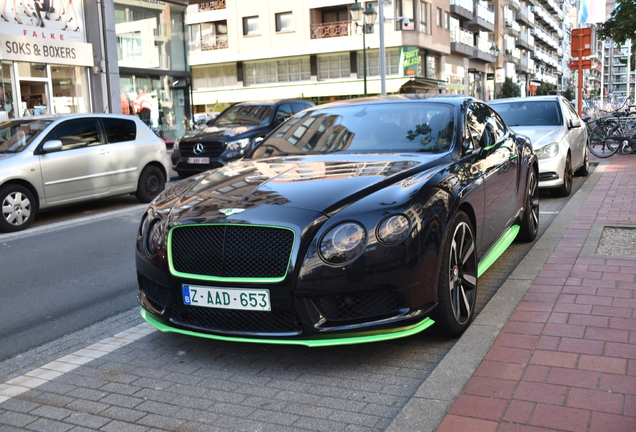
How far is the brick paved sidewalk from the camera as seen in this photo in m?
2.90

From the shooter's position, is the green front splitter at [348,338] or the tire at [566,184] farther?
the tire at [566,184]

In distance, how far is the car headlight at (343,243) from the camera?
3.45 metres

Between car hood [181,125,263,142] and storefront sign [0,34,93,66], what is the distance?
7007 millimetres

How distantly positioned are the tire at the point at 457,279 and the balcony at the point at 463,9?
4909cm

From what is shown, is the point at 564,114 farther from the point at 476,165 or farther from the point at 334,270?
the point at 334,270

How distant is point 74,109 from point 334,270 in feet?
62.2

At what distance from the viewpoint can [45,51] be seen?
18.9 m

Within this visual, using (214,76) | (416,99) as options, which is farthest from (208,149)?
(214,76)

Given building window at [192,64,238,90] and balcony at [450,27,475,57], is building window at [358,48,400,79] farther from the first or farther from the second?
building window at [192,64,238,90]

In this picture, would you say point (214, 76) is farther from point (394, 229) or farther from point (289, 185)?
point (394, 229)

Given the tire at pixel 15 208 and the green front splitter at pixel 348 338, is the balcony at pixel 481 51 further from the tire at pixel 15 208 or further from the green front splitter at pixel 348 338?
the green front splitter at pixel 348 338

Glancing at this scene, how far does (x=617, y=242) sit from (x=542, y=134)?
3.97 m

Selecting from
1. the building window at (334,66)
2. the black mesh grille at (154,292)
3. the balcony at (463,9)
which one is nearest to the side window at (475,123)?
the black mesh grille at (154,292)

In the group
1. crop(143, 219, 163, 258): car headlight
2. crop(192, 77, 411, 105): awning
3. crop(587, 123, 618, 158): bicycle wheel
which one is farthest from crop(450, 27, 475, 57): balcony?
crop(143, 219, 163, 258): car headlight
